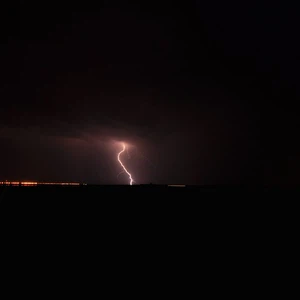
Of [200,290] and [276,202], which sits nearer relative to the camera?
[200,290]

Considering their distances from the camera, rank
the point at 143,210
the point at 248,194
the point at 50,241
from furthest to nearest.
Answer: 1. the point at 248,194
2. the point at 143,210
3. the point at 50,241

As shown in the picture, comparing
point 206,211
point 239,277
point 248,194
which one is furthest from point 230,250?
point 248,194

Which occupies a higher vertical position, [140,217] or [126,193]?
[126,193]

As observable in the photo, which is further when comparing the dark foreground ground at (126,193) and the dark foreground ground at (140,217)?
the dark foreground ground at (126,193)

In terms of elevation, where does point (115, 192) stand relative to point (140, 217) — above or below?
above

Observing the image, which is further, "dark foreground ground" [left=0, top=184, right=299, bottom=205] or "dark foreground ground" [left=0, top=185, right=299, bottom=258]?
"dark foreground ground" [left=0, top=184, right=299, bottom=205]

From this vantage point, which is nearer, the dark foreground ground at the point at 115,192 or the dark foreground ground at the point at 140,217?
the dark foreground ground at the point at 140,217

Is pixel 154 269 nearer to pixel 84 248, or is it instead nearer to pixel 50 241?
pixel 84 248

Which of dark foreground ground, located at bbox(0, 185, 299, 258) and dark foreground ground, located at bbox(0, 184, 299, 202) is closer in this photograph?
dark foreground ground, located at bbox(0, 185, 299, 258)

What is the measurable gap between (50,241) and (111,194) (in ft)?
2.28

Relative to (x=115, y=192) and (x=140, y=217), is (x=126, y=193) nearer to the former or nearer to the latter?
(x=115, y=192)

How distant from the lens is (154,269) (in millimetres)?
2051

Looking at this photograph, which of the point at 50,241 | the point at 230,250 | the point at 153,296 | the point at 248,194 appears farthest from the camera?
the point at 248,194

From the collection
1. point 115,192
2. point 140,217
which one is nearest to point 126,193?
point 115,192
